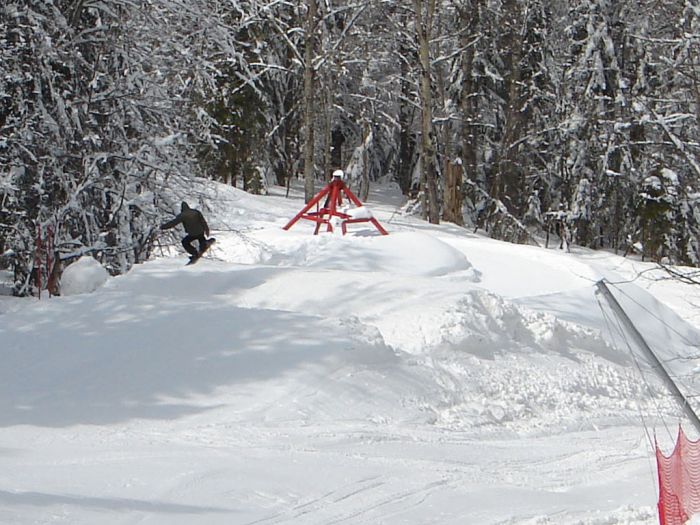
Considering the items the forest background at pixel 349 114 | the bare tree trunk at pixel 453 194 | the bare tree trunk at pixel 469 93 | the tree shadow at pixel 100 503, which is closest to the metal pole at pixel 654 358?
the tree shadow at pixel 100 503

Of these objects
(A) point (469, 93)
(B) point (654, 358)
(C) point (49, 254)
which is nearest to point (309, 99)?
(A) point (469, 93)

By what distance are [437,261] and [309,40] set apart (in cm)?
1110

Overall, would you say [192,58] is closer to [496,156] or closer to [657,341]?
[657,341]

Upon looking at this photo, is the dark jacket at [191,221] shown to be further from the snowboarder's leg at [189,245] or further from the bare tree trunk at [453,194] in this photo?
the bare tree trunk at [453,194]

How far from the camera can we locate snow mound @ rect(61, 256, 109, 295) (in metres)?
12.5

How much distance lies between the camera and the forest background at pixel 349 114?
13867 mm

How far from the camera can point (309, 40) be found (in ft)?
84.4

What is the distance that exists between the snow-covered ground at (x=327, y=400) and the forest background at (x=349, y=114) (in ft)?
5.51

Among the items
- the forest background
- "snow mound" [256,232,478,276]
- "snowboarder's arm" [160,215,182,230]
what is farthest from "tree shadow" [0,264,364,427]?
"snow mound" [256,232,478,276]

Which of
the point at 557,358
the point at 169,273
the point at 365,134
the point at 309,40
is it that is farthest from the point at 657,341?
the point at 365,134

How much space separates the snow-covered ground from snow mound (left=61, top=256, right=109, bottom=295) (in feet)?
0.09

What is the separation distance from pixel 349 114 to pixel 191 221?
22.5 m

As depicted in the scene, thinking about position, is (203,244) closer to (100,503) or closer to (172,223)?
(172,223)

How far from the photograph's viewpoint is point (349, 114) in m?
35.8
